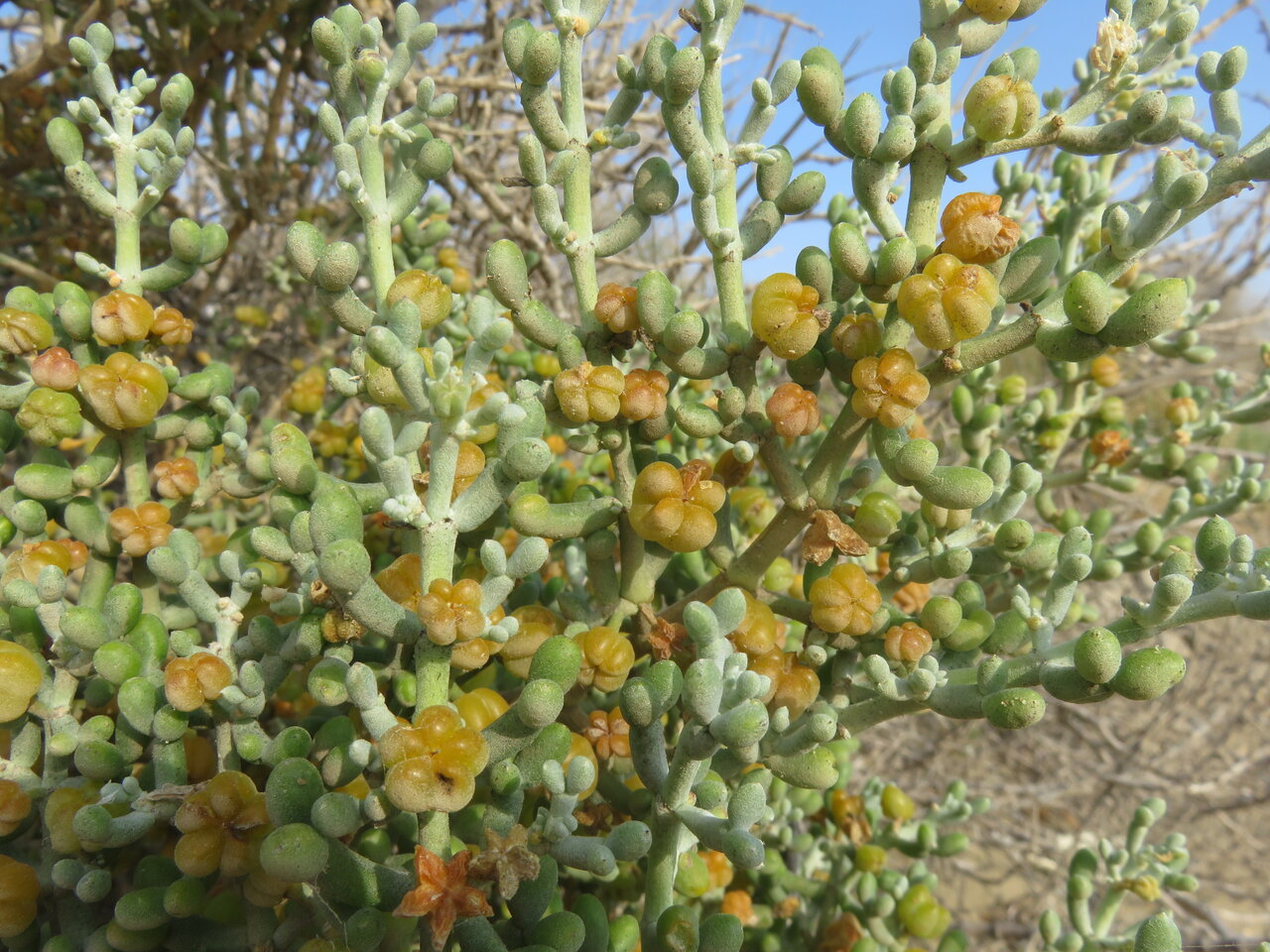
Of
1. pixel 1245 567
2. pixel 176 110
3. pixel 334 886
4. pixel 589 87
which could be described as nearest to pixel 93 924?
pixel 334 886

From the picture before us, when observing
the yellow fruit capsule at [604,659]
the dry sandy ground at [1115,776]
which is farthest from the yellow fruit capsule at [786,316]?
the dry sandy ground at [1115,776]

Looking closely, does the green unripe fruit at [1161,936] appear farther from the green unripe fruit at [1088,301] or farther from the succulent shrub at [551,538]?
the green unripe fruit at [1088,301]

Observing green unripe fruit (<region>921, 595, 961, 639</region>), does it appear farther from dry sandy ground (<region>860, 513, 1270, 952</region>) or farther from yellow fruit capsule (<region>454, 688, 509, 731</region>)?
dry sandy ground (<region>860, 513, 1270, 952</region>)

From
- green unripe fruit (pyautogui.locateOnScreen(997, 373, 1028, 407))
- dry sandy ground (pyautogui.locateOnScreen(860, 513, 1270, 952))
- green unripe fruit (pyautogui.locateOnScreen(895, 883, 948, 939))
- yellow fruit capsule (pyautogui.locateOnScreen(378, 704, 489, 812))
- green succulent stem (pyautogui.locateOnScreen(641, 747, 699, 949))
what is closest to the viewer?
yellow fruit capsule (pyautogui.locateOnScreen(378, 704, 489, 812))

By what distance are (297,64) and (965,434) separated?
2.13 metres

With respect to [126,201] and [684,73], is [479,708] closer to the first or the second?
[684,73]

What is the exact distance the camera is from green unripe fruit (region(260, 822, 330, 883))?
89 centimetres

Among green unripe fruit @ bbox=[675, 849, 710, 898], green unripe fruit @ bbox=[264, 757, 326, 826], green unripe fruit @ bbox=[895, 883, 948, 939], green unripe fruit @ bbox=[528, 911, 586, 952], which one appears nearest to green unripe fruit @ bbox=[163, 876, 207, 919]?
green unripe fruit @ bbox=[264, 757, 326, 826]

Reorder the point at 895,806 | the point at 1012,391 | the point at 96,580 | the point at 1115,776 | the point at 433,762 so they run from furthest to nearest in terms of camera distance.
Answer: the point at 1115,776 < the point at 1012,391 < the point at 895,806 < the point at 96,580 < the point at 433,762

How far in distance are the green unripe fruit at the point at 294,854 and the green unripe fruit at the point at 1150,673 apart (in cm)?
87

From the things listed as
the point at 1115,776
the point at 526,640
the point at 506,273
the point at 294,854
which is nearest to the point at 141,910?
the point at 294,854

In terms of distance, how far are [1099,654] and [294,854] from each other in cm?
87

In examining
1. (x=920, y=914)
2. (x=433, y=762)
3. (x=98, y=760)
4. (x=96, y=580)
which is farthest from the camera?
(x=920, y=914)

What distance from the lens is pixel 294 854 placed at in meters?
0.89
